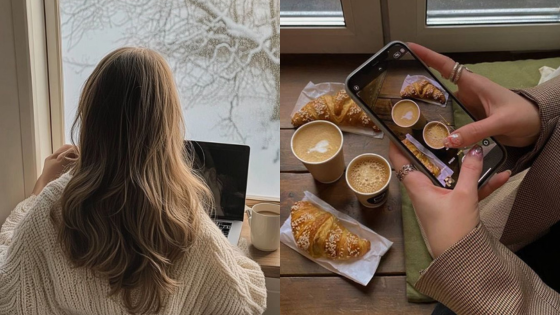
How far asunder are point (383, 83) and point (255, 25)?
189mm

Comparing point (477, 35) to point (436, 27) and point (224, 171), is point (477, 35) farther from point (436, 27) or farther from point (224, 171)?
point (224, 171)

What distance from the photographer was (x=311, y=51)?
3.14 feet

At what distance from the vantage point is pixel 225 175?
23.2 inches

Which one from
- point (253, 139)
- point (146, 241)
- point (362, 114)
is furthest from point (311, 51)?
point (146, 241)

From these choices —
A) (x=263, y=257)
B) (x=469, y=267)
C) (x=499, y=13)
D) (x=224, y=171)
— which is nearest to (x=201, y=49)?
(x=224, y=171)

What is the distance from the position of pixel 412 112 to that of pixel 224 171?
277mm

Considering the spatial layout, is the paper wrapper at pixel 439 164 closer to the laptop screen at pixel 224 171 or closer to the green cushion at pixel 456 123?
the green cushion at pixel 456 123

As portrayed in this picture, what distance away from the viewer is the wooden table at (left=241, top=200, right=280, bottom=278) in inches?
23.8

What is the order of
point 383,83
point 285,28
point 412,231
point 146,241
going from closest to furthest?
point 146,241
point 383,83
point 412,231
point 285,28

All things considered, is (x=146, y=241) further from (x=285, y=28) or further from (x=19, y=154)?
(x=285, y=28)

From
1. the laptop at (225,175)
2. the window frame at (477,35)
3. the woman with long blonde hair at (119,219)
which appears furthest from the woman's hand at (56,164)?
the window frame at (477,35)

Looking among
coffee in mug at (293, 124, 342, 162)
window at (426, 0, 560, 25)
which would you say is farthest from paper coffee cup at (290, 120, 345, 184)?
window at (426, 0, 560, 25)

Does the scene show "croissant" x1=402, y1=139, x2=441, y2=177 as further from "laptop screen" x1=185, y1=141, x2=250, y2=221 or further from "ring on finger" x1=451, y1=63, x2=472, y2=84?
"laptop screen" x1=185, y1=141, x2=250, y2=221

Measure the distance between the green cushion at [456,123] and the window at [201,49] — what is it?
289 mm
